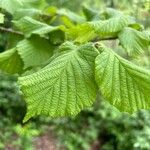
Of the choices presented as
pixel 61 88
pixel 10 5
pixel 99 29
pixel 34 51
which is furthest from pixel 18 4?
pixel 61 88

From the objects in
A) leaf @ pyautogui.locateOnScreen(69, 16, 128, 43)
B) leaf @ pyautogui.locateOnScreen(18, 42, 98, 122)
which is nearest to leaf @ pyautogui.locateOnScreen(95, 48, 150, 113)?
leaf @ pyautogui.locateOnScreen(18, 42, 98, 122)

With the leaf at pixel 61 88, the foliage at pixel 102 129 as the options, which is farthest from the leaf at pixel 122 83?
the foliage at pixel 102 129

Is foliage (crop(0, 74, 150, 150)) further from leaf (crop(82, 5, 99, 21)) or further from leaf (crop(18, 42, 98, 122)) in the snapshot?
leaf (crop(18, 42, 98, 122))

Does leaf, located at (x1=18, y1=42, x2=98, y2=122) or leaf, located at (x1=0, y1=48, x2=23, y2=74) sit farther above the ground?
leaf, located at (x1=18, y1=42, x2=98, y2=122)

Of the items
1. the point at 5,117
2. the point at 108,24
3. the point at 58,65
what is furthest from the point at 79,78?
the point at 5,117

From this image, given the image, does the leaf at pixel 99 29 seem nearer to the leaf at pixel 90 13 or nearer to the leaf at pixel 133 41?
the leaf at pixel 133 41

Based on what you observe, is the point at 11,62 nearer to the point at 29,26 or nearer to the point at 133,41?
the point at 29,26
